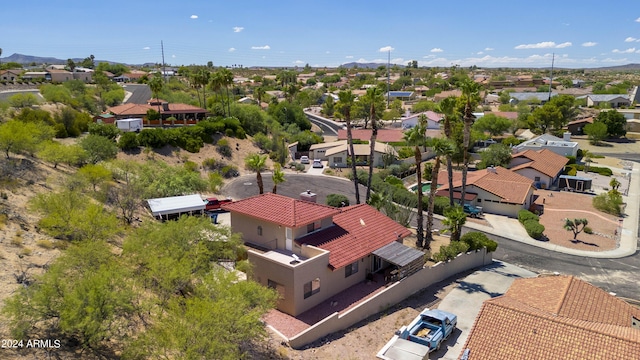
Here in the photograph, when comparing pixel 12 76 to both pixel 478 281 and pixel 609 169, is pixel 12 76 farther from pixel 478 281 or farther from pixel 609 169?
pixel 609 169

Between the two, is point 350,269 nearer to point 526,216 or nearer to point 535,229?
point 535,229

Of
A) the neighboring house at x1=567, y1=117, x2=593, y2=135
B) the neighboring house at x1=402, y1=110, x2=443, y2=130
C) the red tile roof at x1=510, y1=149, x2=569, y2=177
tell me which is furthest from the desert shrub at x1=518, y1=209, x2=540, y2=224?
the neighboring house at x1=567, y1=117, x2=593, y2=135

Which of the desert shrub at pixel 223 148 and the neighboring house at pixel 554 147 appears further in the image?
the neighboring house at pixel 554 147

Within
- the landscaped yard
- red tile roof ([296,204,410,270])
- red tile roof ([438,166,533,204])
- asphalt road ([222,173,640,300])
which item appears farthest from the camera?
red tile roof ([438,166,533,204])

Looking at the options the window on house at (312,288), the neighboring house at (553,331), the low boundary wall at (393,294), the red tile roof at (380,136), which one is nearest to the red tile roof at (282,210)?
the window on house at (312,288)

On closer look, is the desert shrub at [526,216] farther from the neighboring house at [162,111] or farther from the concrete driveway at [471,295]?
the neighboring house at [162,111]

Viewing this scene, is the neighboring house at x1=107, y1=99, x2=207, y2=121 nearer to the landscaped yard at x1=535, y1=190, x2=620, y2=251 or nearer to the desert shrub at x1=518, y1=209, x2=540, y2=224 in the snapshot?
the desert shrub at x1=518, y1=209, x2=540, y2=224
